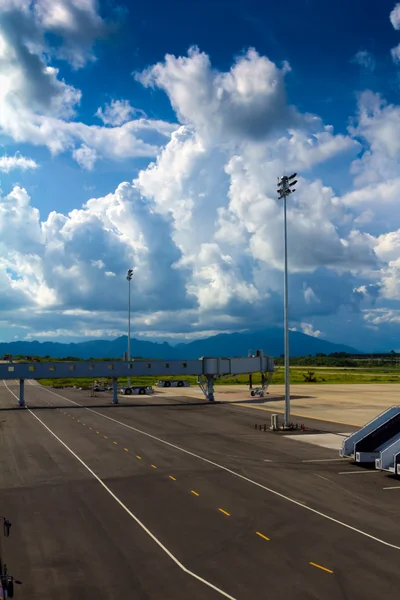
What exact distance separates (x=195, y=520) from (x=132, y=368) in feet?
207

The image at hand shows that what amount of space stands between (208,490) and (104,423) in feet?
110

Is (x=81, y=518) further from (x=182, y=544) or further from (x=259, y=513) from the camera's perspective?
(x=259, y=513)

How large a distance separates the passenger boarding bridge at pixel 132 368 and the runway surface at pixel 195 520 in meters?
31.7

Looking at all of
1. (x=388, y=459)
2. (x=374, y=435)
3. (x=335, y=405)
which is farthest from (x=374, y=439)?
(x=335, y=405)

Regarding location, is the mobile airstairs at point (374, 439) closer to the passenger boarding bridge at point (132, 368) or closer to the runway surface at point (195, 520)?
the runway surface at point (195, 520)

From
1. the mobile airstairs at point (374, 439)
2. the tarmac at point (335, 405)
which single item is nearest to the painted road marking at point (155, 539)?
the mobile airstairs at point (374, 439)

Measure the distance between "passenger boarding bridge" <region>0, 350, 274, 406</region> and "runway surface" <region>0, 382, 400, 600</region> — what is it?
1246 inches

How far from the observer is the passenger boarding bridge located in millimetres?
79625

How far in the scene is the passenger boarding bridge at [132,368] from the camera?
7962 cm

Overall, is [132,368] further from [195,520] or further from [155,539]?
[155,539]

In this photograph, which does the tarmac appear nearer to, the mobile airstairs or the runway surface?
the mobile airstairs

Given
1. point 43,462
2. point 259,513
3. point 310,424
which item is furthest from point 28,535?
point 310,424

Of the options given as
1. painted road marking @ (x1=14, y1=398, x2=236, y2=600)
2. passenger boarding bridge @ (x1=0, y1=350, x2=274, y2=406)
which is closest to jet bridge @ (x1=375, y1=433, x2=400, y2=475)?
painted road marking @ (x1=14, y1=398, x2=236, y2=600)

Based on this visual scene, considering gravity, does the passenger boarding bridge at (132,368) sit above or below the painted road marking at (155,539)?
above
